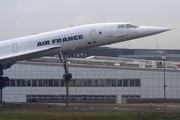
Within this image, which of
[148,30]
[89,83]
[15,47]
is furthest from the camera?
[89,83]

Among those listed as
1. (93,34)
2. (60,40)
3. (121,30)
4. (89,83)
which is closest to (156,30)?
(121,30)

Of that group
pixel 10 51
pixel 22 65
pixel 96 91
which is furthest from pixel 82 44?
pixel 22 65

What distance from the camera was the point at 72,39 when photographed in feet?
101

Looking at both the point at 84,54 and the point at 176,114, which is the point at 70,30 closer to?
the point at 176,114

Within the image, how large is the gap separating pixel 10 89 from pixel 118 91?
21.9m

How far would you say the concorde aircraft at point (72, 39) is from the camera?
28.6 meters

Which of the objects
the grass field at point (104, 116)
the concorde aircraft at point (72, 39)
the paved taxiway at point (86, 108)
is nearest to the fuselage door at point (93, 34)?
the concorde aircraft at point (72, 39)

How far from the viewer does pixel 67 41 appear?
3092 cm

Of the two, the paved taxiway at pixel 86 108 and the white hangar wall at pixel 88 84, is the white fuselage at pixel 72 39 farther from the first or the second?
the white hangar wall at pixel 88 84

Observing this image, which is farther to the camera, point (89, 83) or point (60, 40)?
point (89, 83)

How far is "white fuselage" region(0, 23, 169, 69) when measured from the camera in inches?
1127

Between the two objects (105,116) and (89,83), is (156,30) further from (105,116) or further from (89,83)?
(89,83)

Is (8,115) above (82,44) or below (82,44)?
below

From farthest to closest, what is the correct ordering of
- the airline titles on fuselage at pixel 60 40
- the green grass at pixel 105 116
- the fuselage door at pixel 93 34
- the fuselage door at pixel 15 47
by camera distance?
the fuselage door at pixel 15 47 < the airline titles on fuselage at pixel 60 40 < the fuselage door at pixel 93 34 < the green grass at pixel 105 116
